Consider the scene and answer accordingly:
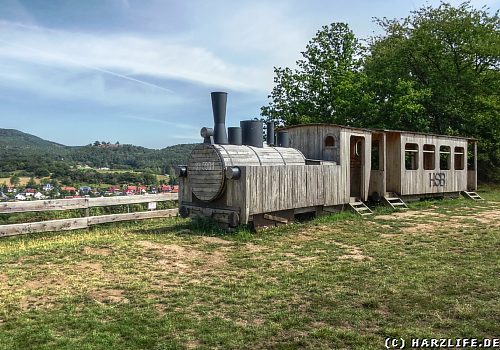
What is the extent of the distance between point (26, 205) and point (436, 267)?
9820 mm

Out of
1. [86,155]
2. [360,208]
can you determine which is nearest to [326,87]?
[360,208]

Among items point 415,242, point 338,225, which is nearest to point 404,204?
point 338,225

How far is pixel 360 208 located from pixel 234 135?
18.6 feet

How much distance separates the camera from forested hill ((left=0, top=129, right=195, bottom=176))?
47781 millimetres

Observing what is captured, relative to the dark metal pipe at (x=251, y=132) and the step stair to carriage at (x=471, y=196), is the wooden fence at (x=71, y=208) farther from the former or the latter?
the step stair to carriage at (x=471, y=196)

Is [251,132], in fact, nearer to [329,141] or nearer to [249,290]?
[329,141]

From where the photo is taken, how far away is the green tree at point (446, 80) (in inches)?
1061

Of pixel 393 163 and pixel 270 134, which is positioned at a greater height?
pixel 270 134

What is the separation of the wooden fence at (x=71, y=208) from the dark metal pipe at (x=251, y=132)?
13.9ft

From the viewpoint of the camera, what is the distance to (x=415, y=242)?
31.9ft

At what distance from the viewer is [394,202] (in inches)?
672

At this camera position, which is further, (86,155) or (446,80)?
(86,155)

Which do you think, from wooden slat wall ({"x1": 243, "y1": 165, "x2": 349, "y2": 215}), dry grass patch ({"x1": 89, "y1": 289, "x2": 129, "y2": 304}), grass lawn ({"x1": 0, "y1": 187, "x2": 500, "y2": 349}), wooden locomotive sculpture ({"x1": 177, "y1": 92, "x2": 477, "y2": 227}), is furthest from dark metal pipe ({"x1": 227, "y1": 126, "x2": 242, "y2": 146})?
dry grass patch ({"x1": 89, "y1": 289, "x2": 129, "y2": 304})

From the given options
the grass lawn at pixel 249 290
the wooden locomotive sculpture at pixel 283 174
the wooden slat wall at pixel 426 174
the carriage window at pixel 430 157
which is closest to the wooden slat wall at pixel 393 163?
the wooden locomotive sculpture at pixel 283 174
